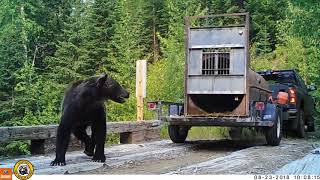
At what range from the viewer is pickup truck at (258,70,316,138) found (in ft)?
19.8

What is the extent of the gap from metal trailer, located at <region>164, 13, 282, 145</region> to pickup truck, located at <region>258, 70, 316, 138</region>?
3.78 ft

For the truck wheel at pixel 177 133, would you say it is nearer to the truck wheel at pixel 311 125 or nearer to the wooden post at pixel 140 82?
the wooden post at pixel 140 82

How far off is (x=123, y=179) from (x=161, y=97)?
13.9ft

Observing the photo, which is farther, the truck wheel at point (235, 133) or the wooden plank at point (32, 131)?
the truck wheel at point (235, 133)

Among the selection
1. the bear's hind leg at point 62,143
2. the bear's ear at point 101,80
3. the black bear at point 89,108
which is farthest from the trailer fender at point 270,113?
the bear's hind leg at point 62,143

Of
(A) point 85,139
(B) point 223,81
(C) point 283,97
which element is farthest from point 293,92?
(A) point 85,139

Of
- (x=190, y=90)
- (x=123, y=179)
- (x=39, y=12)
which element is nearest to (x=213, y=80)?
(x=190, y=90)

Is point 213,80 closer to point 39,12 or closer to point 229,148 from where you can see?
point 229,148

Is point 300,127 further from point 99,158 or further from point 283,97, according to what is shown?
point 99,158

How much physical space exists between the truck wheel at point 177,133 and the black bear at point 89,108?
1.60m

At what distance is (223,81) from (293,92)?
1.77 m

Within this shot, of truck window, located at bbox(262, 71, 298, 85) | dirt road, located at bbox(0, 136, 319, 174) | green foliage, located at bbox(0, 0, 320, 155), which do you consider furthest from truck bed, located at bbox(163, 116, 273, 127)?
truck window, located at bbox(262, 71, 298, 85)

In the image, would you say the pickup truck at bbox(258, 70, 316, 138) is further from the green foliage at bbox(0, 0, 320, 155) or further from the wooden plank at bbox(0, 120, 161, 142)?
the wooden plank at bbox(0, 120, 161, 142)

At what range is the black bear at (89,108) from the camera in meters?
3.35
